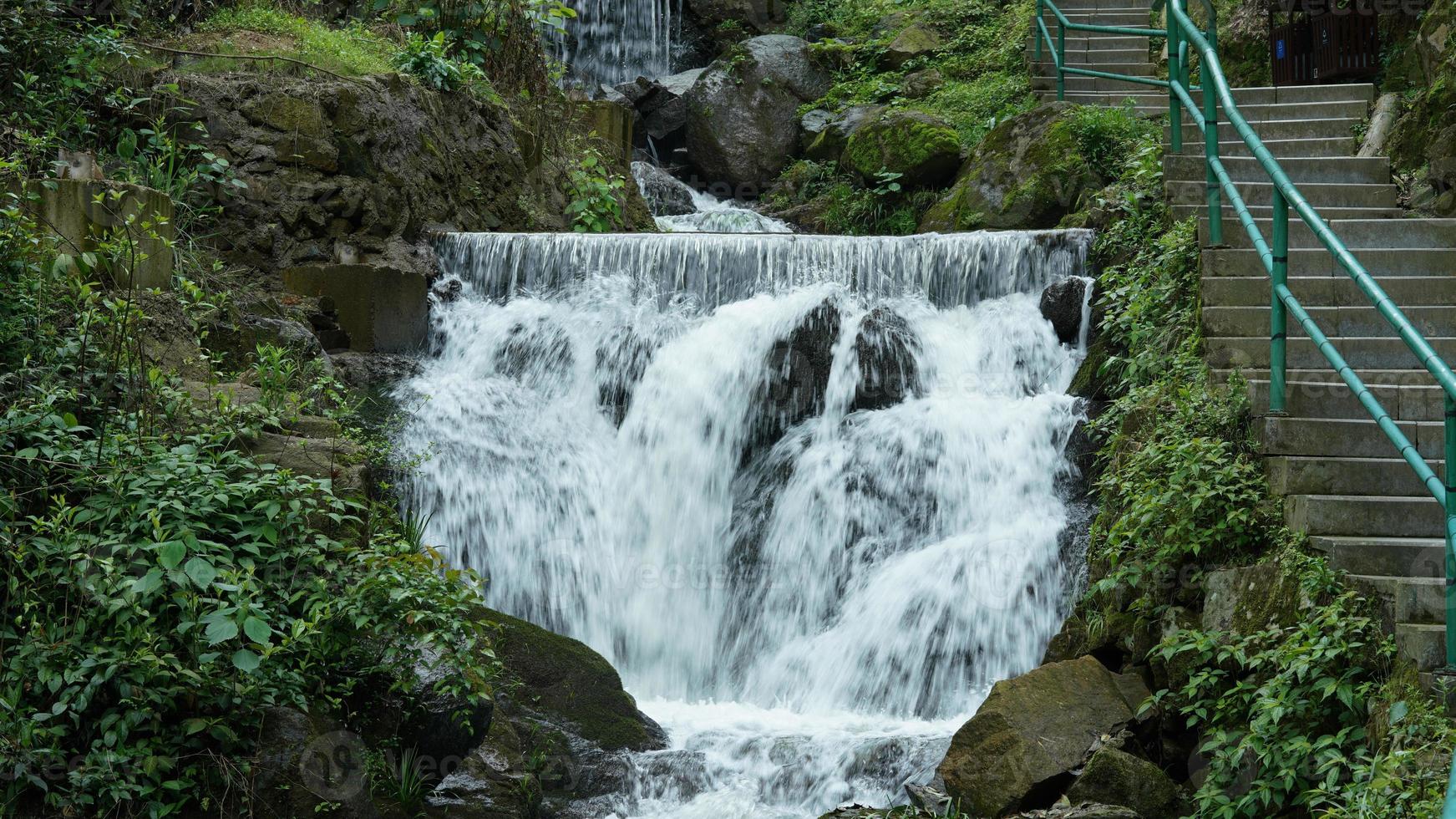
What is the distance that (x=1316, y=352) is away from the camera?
5590 mm

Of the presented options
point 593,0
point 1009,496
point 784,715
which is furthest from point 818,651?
point 593,0

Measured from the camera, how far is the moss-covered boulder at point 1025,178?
1127 centimetres

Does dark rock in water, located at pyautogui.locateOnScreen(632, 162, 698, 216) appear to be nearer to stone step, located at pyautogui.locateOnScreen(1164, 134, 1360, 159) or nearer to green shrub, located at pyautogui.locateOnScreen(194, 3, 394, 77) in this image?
green shrub, located at pyautogui.locateOnScreen(194, 3, 394, 77)

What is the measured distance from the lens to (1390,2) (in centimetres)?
1028

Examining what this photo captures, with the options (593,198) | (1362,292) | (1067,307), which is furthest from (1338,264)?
(593,198)

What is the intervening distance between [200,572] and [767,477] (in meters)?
4.58

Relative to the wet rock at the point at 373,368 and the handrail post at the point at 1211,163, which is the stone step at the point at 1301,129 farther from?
the wet rock at the point at 373,368

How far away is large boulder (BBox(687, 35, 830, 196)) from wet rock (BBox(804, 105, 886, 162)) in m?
0.86

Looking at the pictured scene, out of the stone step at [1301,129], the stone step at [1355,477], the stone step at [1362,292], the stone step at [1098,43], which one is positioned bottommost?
the stone step at [1355,477]

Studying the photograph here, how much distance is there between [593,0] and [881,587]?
45.9 ft

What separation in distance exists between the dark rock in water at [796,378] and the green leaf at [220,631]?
484cm

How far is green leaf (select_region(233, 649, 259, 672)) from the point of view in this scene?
4.59 metres

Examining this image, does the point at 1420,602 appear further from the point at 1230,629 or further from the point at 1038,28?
the point at 1038,28

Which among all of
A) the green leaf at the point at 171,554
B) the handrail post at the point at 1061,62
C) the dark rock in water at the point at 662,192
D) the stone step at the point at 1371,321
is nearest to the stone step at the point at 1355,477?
the stone step at the point at 1371,321
